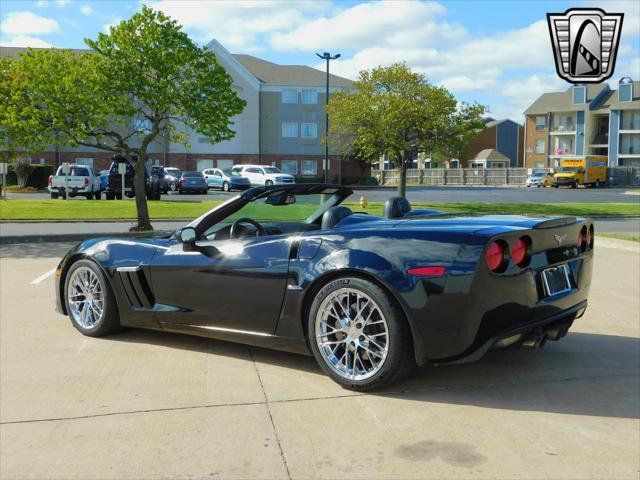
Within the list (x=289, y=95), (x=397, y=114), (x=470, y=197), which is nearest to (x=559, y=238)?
(x=397, y=114)

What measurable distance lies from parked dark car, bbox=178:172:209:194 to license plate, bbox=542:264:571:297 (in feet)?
120

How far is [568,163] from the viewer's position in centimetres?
6028

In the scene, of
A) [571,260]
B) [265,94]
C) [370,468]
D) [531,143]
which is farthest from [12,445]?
[531,143]

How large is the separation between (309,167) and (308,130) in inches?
130

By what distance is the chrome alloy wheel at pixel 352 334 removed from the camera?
4164 mm

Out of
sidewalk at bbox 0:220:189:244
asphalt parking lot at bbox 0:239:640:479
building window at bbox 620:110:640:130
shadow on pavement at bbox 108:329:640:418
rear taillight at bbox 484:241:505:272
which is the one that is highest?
building window at bbox 620:110:640:130

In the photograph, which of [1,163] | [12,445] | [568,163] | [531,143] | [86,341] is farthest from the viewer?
[531,143]

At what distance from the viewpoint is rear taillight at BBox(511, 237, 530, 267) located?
405 centimetres

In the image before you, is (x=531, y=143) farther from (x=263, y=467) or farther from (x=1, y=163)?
(x=263, y=467)

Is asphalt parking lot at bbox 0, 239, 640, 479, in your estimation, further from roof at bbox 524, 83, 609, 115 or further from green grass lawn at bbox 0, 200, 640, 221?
roof at bbox 524, 83, 609, 115

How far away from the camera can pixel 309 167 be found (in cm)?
6338

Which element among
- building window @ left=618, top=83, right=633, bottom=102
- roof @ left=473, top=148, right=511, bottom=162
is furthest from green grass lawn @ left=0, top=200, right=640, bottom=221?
roof @ left=473, top=148, right=511, bottom=162

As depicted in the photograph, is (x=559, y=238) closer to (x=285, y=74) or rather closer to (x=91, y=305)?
(x=91, y=305)

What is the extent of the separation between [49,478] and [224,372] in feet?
5.69
